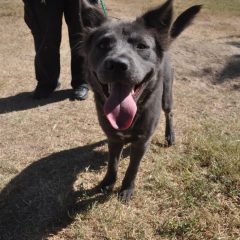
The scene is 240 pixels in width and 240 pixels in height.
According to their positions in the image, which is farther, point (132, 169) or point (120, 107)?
point (132, 169)

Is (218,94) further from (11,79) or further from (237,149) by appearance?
(11,79)

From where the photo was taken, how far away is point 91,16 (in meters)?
3.27

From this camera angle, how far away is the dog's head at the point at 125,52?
9.06 ft

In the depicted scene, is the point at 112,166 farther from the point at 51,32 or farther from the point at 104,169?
the point at 51,32

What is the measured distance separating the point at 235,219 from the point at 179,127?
1713 millimetres

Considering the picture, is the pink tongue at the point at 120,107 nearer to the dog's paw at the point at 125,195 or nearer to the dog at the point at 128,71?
the dog at the point at 128,71

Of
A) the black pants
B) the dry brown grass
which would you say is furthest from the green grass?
the black pants

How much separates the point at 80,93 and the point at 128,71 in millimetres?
2687

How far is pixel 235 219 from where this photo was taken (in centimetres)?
309

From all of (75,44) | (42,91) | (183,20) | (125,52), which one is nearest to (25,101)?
(42,91)

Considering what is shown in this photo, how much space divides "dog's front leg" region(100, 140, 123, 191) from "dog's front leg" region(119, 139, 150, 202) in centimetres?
15

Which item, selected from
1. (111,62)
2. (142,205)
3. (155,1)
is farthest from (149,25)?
(155,1)

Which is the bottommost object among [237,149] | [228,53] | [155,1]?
[155,1]

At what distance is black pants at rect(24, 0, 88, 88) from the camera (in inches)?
190
